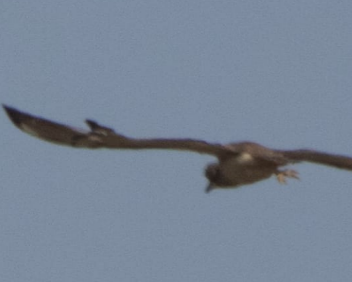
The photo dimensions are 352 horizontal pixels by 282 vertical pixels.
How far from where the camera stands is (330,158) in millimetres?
20406

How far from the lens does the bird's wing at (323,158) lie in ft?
66.9

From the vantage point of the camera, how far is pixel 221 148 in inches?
802

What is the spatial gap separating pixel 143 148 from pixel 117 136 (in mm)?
318

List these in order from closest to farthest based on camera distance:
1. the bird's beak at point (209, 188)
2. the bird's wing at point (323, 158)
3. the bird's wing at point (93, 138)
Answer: the bird's wing at point (93, 138), the bird's wing at point (323, 158), the bird's beak at point (209, 188)

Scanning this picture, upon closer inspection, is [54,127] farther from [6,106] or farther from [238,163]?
[238,163]

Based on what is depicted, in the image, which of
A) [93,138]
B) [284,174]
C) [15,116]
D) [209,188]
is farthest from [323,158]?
[15,116]

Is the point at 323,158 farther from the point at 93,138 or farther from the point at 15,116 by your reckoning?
the point at 15,116

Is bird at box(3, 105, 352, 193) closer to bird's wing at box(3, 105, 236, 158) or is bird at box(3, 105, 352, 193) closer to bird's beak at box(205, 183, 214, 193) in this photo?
bird's wing at box(3, 105, 236, 158)

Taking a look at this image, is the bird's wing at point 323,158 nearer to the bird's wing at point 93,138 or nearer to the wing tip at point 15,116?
the bird's wing at point 93,138

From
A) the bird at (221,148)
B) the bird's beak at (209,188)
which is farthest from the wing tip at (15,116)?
the bird's beak at (209,188)

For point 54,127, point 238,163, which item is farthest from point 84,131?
point 238,163

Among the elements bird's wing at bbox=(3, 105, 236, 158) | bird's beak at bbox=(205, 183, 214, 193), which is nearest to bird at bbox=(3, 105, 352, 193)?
bird's wing at bbox=(3, 105, 236, 158)

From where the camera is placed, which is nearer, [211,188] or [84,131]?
[84,131]

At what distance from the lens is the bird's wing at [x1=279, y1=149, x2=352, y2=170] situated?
2041 centimetres
